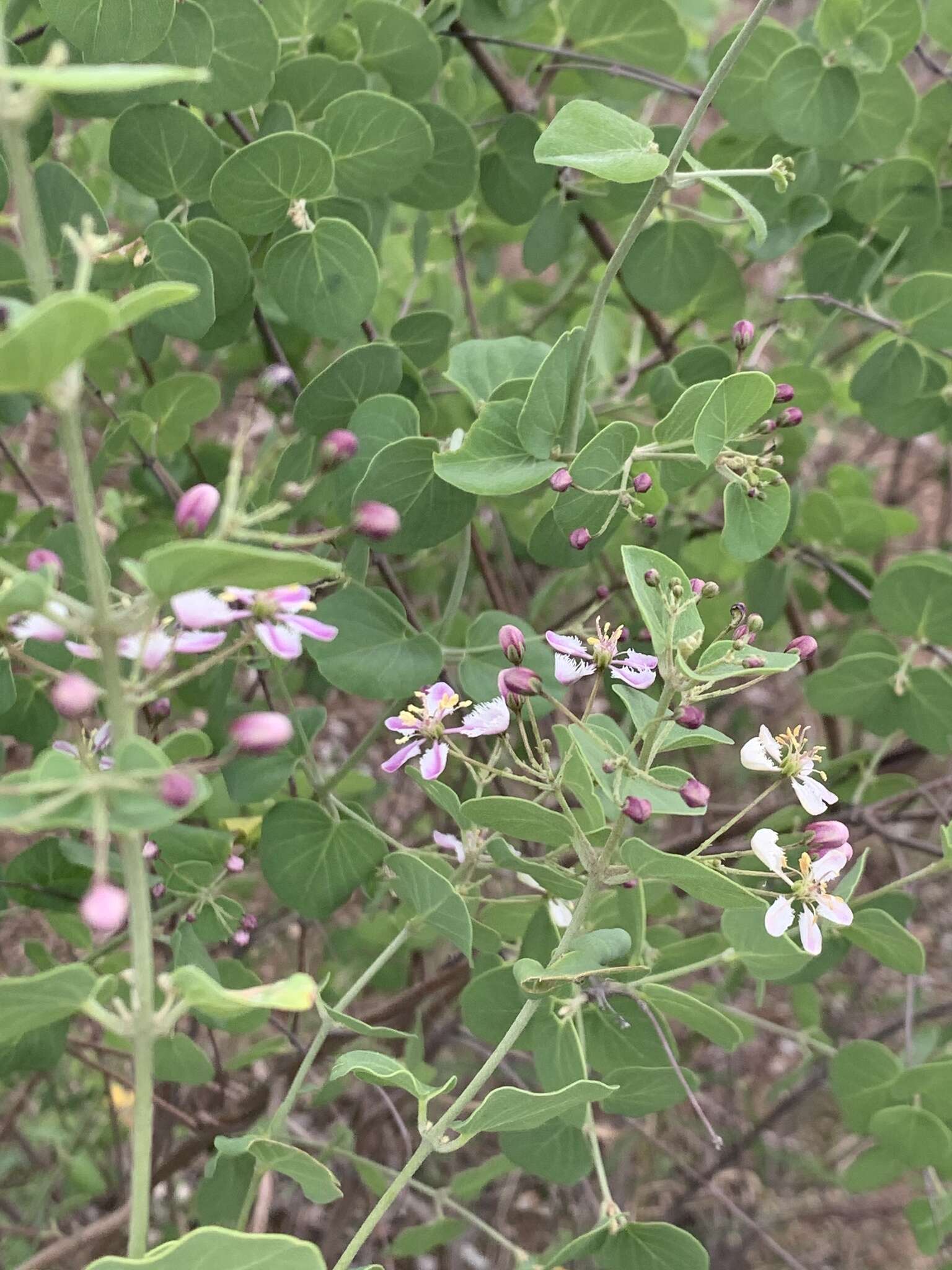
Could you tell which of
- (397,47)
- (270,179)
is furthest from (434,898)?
(397,47)

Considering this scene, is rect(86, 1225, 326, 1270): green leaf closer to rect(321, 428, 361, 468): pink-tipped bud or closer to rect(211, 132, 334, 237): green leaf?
rect(321, 428, 361, 468): pink-tipped bud

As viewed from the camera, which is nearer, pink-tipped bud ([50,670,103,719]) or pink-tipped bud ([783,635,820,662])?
pink-tipped bud ([50,670,103,719])

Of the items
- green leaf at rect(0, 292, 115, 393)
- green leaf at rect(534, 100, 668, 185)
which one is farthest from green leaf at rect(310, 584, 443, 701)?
green leaf at rect(0, 292, 115, 393)

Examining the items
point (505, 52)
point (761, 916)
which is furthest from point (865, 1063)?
point (505, 52)

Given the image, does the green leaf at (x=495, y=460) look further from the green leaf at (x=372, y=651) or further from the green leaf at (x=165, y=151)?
the green leaf at (x=165, y=151)

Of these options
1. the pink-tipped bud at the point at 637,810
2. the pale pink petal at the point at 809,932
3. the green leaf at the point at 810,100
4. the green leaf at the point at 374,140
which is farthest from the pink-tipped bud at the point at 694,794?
the green leaf at the point at 810,100

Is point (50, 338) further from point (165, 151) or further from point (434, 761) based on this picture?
point (165, 151)

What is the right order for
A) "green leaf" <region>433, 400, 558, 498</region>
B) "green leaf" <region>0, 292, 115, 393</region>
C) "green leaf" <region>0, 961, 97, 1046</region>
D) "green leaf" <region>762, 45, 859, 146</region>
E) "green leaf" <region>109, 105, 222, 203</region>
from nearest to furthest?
"green leaf" <region>0, 292, 115, 393</region> → "green leaf" <region>0, 961, 97, 1046</region> → "green leaf" <region>433, 400, 558, 498</region> → "green leaf" <region>109, 105, 222, 203</region> → "green leaf" <region>762, 45, 859, 146</region>
